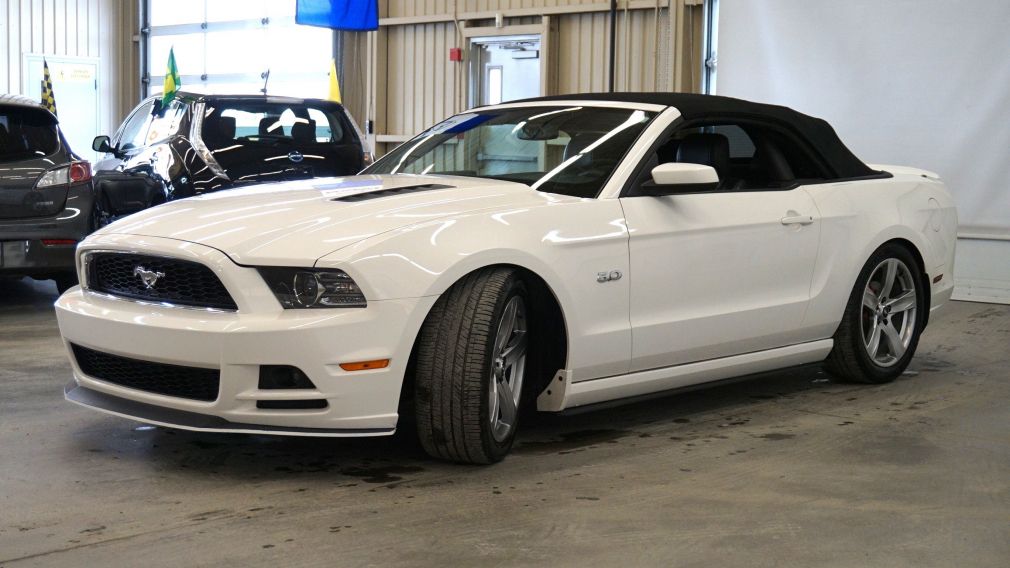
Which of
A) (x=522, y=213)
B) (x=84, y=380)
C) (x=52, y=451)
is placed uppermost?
(x=522, y=213)

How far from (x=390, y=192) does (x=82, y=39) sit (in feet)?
64.3

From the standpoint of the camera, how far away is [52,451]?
14.3 feet

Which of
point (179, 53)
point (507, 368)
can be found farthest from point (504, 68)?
point (507, 368)

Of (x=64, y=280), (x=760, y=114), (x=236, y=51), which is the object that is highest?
(x=236, y=51)

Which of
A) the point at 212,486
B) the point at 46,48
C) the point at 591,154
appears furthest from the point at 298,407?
the point at 46,48

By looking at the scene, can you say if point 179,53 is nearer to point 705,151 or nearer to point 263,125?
point 263,125

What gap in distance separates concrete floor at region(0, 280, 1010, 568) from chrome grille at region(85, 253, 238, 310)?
0.61 meters

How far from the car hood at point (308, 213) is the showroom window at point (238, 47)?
1384cm

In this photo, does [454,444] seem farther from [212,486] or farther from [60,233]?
[60,233]

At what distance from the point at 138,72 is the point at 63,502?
2022cm

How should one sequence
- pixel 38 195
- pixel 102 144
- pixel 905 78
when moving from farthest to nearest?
pixel 102 144
pixel 905 78
pixel 38 195

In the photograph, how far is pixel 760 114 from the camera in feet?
18.0

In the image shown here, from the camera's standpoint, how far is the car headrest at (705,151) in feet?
17.4

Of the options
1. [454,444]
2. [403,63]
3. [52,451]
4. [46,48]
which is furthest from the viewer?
[46,48]
